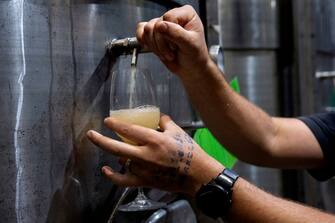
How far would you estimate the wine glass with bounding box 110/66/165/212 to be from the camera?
916 mm

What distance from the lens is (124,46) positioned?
100cm

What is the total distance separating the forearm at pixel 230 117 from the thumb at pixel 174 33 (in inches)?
8.0

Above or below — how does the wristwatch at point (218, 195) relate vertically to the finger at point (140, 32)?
below

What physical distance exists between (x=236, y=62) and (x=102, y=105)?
140cm

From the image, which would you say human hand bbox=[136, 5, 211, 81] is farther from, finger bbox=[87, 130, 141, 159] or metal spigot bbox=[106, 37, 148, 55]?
finger bbox=[87, 130, 141, 159]

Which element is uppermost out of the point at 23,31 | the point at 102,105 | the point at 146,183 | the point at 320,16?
the point at 320,16

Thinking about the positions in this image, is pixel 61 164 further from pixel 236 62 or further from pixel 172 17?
pixel 236 62

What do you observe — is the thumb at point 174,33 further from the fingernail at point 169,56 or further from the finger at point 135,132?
the finger at point 135,132

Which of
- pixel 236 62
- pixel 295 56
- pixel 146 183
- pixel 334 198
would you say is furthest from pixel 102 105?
pixel 334 198

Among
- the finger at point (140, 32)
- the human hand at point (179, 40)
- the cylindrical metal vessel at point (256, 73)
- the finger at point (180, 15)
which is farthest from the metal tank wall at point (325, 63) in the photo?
the finger at point (140, 32)

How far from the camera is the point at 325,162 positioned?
160 centimetres

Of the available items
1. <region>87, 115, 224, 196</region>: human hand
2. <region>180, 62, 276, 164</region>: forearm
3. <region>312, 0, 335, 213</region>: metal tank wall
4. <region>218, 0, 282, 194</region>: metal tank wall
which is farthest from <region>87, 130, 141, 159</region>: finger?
<region>312, 0, 335, 213</region>: metal tank wall

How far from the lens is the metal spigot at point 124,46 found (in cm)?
99

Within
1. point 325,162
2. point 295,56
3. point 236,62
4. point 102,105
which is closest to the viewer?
point 102,105
